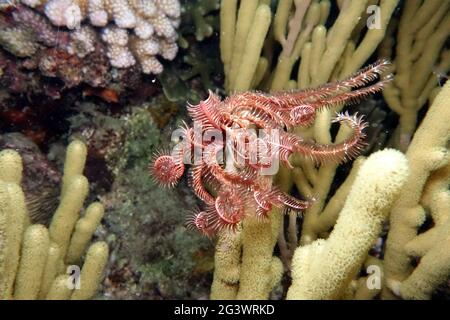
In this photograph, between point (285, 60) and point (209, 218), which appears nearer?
point (209, 218)

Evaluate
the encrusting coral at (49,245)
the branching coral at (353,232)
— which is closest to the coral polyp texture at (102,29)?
the encrusting coral at (49,245)

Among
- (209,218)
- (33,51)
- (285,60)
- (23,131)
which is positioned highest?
(285,60)

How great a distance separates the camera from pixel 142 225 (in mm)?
3348

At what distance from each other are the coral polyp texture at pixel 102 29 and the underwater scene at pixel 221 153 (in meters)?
0.01

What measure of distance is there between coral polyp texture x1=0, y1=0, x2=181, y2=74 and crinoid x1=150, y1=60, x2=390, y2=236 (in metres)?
1.42

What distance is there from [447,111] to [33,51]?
3.03 metres

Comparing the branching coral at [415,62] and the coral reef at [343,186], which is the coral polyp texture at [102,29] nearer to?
the coral reef at [343,186]

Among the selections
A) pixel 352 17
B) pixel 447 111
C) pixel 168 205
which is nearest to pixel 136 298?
pixel 168 205

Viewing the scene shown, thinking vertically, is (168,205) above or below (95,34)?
below

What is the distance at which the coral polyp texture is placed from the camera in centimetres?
311

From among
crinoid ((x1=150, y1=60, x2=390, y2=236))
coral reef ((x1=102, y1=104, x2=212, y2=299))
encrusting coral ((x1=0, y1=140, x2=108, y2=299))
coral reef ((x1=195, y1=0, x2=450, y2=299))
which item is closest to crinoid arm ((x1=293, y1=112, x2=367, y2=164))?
crinoid ((x1=150, y1=60, x2=390, y2=236))

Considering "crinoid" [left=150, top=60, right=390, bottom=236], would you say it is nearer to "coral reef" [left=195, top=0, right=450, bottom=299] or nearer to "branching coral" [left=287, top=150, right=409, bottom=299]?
"coral reef" [left=195, top=0, right=450, bottom=299]

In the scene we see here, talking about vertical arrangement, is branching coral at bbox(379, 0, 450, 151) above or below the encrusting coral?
above

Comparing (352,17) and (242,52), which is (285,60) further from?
(352,17)
